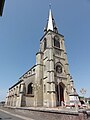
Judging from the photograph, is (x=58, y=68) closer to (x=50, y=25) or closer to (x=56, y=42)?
(x=56, y=42)

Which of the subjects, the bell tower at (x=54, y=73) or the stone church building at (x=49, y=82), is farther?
the stone church building at (x=49, y=82)

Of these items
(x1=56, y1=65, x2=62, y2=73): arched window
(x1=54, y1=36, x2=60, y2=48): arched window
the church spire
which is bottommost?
(x1=56, y1=65, x2=62, y2=73): arched window

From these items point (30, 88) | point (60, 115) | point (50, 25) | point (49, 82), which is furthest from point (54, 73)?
point (50, 25)

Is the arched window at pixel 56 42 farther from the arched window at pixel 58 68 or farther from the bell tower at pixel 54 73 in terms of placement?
the arched window at pixel 58 68

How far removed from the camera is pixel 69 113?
9602mm

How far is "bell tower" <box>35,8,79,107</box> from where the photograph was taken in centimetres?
2689

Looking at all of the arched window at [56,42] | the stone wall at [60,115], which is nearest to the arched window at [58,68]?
the arched window at [56,42]

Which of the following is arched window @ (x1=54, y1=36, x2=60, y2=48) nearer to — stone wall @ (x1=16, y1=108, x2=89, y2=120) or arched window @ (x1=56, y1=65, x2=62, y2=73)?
arched window @ (x1=56, y1=65, x2=62, y2=73)

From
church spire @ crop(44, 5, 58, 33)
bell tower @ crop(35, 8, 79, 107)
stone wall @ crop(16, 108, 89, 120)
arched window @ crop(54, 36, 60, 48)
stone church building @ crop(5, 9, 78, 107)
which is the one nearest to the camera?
stone wall @ crop(16, 108, 89, 120)

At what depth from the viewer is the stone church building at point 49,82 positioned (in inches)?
1068

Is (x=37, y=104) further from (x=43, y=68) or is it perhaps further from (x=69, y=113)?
(x=69, y=113)

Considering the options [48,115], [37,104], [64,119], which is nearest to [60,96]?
[37,104]

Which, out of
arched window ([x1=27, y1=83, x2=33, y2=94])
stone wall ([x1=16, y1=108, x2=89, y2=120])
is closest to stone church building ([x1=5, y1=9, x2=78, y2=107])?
arched window ([x1=27, y1=83, x2=33, y2=94])

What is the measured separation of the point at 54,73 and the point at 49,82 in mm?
3230
